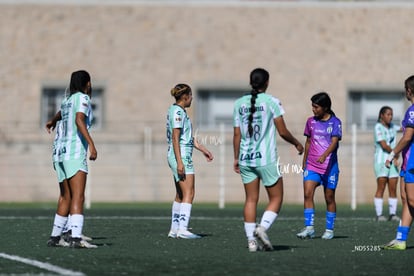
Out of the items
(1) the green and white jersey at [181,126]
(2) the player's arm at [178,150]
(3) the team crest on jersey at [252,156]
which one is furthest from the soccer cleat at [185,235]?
(3) the team crest on jersey at [252,156]

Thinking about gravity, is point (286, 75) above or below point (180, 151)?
above

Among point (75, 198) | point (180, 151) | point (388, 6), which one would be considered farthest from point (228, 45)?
point (75, 198)

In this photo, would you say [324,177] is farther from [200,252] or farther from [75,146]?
[75,146]

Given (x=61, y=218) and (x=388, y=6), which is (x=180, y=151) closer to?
(x=61, y=218)

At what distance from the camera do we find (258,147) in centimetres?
1344

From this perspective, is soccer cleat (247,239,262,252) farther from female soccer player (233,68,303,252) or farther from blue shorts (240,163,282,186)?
blue shorts (240,163,282,186)

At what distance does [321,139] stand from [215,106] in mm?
18102

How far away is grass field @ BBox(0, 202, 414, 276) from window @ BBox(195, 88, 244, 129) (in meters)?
14.2

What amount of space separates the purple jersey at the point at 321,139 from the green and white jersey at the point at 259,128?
2962 millimetres

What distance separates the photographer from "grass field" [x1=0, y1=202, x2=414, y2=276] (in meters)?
11.6

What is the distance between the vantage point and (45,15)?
33.9 m

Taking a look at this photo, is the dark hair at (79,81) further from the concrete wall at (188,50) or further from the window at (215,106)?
the window at (215,106)

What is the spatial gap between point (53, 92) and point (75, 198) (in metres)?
20.4

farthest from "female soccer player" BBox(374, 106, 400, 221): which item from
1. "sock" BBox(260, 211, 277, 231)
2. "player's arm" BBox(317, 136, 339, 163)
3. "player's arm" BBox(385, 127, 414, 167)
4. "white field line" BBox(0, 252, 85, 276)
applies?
"white field line" BBox(0, 252, 85, 276)
